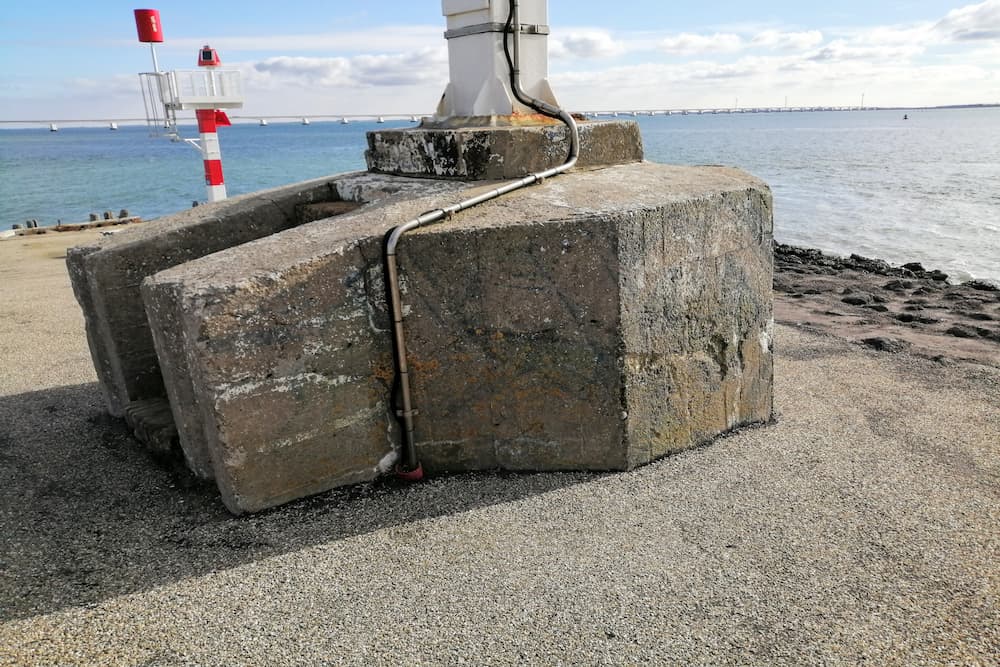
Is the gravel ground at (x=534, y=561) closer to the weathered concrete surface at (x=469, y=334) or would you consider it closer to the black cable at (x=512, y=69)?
the weathered concrete surface at (x=469, y=334)

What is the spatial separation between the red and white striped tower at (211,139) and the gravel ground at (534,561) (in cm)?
786

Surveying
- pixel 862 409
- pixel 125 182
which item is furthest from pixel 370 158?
pixel 125 182

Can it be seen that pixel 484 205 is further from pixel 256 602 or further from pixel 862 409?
pixel 862 409

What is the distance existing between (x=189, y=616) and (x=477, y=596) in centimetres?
124

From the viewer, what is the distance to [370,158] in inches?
219

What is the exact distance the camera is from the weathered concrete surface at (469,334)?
11.8 feet

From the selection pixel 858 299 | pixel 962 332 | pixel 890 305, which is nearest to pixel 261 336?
pixel 962 332

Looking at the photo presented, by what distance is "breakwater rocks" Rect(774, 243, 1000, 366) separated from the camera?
27.3 feet

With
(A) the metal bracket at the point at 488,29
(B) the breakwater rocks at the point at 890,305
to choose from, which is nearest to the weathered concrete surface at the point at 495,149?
(A) the metal bracket at the point at 488,29

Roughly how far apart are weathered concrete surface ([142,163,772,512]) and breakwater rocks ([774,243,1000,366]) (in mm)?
4322

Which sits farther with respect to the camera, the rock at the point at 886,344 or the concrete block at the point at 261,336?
the rock at the point at 886,344

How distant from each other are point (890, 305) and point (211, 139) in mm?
11501

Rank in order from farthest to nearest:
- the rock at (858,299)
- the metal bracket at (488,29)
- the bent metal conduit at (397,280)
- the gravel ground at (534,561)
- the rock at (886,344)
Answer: the rock at (858,299), the rock at (886,344), the metal bracket at (488,29), the bent metal conduit at (397,280), the gravel ground at (534,561)

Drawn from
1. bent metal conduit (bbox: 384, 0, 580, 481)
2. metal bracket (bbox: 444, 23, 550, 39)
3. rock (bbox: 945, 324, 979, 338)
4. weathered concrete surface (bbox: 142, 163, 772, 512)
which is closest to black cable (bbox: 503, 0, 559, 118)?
metal bracket (bbox: 444, 23, 550, 39)
